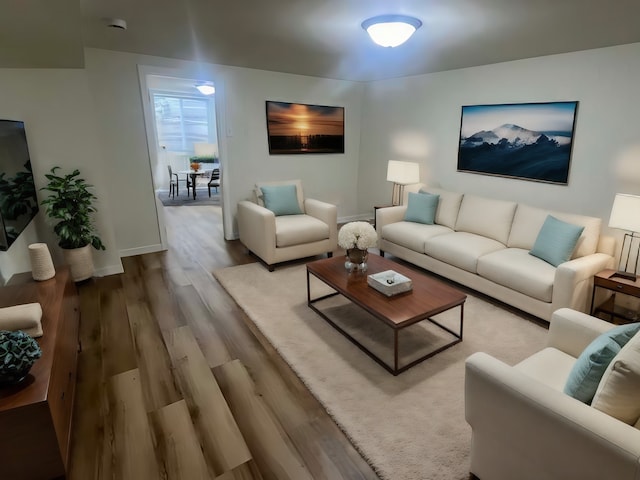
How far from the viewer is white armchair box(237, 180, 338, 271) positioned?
12.6 ft

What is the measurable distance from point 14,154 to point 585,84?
4.56 metres

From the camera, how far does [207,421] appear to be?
6.18ft

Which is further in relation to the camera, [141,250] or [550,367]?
[141,250]

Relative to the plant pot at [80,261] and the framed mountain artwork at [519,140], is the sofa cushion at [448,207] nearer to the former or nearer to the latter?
the framed mountain artwork at [519,140]

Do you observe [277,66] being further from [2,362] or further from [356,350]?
[2,362]

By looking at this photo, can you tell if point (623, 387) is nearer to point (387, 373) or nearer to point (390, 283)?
point (387, 373)

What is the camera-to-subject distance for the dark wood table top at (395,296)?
224 centimetres

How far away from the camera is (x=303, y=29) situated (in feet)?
9.80

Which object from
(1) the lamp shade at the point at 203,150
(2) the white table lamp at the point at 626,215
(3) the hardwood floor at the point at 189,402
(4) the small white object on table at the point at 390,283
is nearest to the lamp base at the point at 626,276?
(2) the white table lamp at the point at 626,215

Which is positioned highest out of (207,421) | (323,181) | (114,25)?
(114,25)

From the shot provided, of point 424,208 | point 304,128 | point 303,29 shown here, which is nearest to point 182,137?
point 304,128

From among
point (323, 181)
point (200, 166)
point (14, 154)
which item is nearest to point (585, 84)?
point (323, 181)

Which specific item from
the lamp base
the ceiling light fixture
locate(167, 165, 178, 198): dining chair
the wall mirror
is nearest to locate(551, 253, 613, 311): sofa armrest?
the lamp base

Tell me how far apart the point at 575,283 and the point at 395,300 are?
4.26ft
